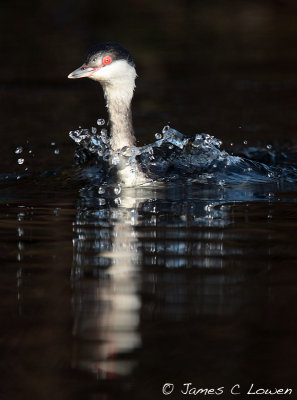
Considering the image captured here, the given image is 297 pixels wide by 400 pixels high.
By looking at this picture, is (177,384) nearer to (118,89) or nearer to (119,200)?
(119,200)

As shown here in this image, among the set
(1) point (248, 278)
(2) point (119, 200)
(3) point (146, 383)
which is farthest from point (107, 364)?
(2) point (119, 200)

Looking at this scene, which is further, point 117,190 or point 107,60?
point 107,60

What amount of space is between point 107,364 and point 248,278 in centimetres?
126

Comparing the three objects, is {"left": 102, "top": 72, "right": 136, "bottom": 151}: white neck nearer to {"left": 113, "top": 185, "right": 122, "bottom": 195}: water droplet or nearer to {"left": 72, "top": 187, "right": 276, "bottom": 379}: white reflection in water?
{"left": 113, "top": 185, "right": 122, "bottom": 195}: water droplet

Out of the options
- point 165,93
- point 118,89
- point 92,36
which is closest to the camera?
point 118,89

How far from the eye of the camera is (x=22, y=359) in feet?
12.5

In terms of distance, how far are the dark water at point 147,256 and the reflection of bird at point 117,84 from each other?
444 millimetres

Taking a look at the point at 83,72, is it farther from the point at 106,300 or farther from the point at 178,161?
the point at 106,300

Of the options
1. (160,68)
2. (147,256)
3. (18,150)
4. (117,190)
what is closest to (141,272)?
(147,256)

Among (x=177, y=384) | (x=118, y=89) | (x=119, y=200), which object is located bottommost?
(x=177, y=384)

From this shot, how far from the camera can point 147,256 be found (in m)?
5.24
